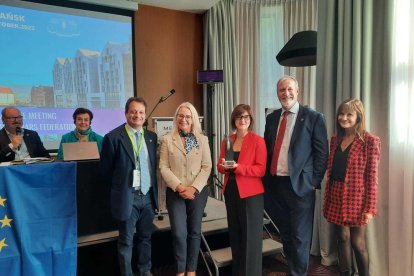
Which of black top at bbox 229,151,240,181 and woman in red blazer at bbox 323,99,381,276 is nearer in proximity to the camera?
woman in red blazer at bbox 323,99,381,276

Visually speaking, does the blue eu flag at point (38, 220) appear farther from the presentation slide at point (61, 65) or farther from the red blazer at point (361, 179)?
the presentation slide at point (61, 65)

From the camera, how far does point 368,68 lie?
2.42 m

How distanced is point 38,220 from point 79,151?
0.62m

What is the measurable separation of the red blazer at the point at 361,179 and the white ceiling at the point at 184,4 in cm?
315

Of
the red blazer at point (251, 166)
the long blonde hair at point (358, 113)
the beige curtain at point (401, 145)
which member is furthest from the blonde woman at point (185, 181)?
the beige curtain at point (401, 145)

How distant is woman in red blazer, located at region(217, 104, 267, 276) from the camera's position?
209 cm

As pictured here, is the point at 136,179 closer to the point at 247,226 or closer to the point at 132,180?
the point at 132,180

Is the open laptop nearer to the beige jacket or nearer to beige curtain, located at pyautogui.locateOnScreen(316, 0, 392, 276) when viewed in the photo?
the beige jacket

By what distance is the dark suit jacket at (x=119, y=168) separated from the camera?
2043 millimetres

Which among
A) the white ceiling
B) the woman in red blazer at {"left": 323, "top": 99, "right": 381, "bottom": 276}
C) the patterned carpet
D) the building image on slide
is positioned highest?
the white ceiling

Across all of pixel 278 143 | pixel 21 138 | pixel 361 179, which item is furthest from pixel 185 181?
pixel 21 138

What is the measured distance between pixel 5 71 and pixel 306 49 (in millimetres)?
3479

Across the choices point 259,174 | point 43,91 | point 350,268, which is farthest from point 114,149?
point 43,91

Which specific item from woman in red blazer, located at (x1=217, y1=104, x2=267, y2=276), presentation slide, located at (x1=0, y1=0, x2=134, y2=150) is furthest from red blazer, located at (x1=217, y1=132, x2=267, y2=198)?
presentation slide, located at (x1=0, y1=0, x2=134, y2=150)
